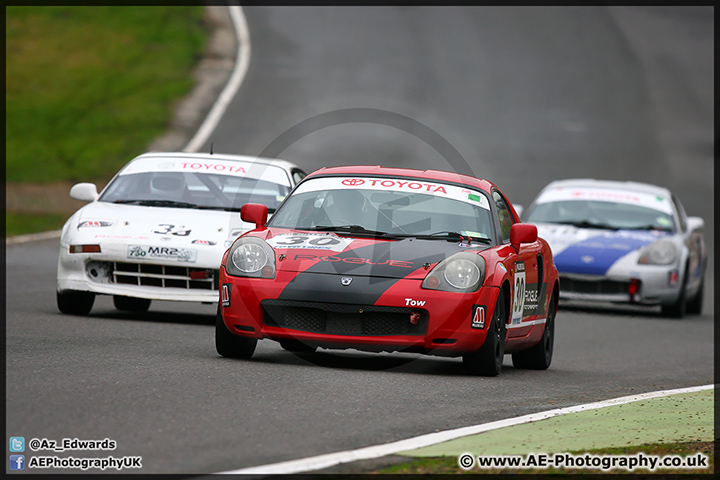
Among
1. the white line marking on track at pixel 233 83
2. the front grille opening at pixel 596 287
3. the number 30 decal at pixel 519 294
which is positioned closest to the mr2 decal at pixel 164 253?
the number 30 decal at pixel 519 294

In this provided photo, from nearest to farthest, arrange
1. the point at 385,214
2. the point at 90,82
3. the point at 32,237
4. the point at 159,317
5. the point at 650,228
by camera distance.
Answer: the point at 385,214 → the point at 159,317 → the point at 650,228 → the point at 32,237 → the point at 90,82

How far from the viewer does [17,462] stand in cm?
526

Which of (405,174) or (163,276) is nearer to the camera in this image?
(405,174)

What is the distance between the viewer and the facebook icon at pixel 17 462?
5195 millimetres

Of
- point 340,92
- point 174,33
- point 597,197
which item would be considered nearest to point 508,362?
point 597,197

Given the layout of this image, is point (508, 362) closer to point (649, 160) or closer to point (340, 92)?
point (649, 160)

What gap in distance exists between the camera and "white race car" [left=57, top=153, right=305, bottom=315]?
11.1 metres

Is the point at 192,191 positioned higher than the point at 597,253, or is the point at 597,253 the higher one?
the point at 192,191

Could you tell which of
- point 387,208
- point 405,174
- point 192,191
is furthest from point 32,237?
point 387,208

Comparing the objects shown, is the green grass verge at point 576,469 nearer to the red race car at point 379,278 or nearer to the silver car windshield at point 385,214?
the red race car at point 379,278

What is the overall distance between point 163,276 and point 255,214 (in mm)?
2003

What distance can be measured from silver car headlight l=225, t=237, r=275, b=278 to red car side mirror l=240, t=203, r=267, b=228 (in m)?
0.62

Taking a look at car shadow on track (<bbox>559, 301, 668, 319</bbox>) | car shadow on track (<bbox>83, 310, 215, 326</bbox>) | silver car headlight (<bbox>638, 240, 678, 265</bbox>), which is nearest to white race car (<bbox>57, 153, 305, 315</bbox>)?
car shadow on track (<bbox>83, 310, 215, 326</bbox>)

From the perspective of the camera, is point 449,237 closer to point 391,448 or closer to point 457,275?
point 457,275
